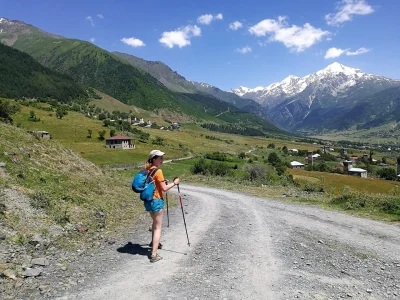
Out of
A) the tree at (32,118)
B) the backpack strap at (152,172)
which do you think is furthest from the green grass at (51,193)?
the tree at (32,118)

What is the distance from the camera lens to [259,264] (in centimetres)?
1027

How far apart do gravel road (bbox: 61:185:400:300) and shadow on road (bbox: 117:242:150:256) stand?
0.04 meters

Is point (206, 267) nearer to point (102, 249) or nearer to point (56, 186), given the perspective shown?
point (102, 249)

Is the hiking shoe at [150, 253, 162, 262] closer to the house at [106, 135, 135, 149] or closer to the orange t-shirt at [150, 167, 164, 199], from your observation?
the orange t-shirt at [150, 167, 164, 199]

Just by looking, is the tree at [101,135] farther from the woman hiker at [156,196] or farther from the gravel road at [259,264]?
the woman hiker at [156,196]

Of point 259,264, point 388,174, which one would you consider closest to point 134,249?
point 259,264

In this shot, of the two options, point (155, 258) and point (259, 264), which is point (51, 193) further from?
point (259, 264)

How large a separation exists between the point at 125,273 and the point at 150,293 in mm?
1546

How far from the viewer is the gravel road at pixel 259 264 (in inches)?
326

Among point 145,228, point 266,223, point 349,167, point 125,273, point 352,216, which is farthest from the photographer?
point 349,167

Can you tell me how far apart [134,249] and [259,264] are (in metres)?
4.45

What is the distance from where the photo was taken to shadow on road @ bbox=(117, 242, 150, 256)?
37.0 feet

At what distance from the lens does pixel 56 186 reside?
1720cm

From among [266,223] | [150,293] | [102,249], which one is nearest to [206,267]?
[150,293]
